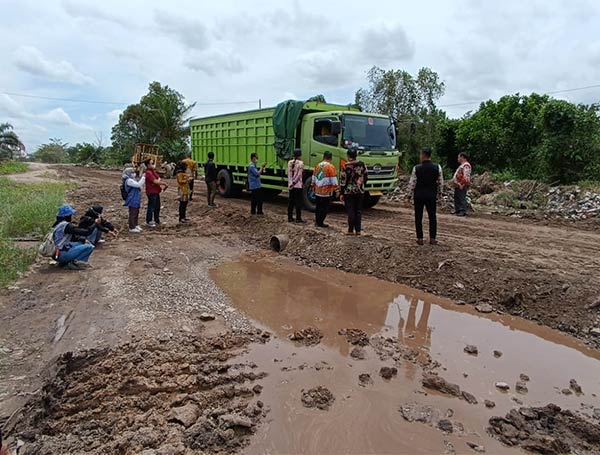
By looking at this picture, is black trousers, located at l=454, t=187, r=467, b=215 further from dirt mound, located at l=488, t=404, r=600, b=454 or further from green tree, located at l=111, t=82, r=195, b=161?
green tree, located at l=111, t=82, r=195, b=161

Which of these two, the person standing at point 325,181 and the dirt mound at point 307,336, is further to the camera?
the person standing at point 325,181

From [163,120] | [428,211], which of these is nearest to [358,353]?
[428,211]

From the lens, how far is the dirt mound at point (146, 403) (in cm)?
275

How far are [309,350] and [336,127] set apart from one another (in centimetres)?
693

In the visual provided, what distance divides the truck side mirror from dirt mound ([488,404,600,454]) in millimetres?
7836

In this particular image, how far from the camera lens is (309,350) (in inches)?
165

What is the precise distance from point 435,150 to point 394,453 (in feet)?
65.3

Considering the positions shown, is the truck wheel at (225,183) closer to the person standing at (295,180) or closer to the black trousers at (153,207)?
the black trousers at (153,207)

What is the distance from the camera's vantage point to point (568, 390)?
11.8 feet

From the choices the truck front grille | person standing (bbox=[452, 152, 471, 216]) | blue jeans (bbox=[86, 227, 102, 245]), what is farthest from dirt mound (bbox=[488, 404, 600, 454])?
the truck front grille

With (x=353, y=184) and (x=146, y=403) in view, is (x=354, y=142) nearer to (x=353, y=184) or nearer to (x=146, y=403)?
(x=353, y=184)

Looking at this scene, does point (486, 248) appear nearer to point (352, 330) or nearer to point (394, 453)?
point (352, 330)

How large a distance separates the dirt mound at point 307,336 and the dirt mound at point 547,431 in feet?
5.87

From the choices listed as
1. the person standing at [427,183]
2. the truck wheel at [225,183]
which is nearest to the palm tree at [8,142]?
the truck wheel at [225,183]
